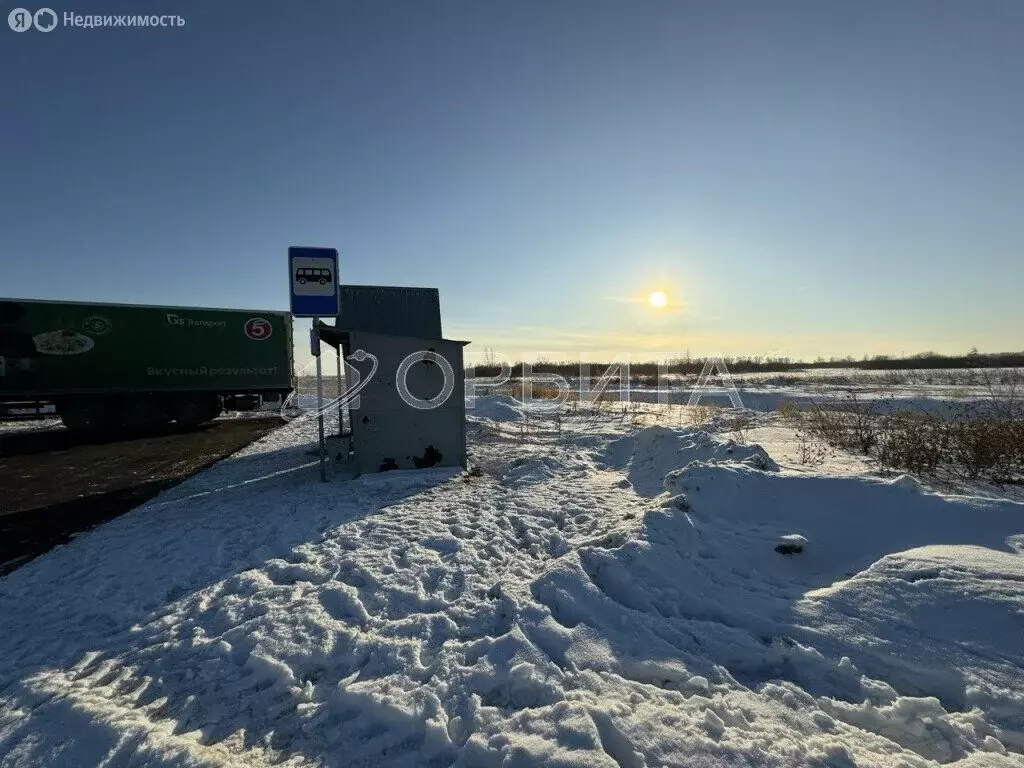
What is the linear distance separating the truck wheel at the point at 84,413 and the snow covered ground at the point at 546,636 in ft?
32.2

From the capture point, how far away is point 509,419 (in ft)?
48.5

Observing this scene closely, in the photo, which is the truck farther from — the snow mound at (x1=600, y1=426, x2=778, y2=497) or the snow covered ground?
the snow mound at (x1=600, y1=426, x2=778, y2=497)

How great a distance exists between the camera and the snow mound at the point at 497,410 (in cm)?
1518

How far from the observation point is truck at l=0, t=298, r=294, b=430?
1145 cm

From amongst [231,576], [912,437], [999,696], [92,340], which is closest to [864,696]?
[999,696]

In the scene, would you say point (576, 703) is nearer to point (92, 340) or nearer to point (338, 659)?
point (338, 659)

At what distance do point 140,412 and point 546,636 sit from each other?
14687 mm

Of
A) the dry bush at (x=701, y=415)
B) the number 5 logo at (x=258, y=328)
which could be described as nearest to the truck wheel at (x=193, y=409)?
the number 5 logo at (x=258, y=328)

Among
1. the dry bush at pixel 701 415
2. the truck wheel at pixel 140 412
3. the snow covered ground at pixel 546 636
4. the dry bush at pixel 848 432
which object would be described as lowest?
the snow covered ground at pixel 546 636

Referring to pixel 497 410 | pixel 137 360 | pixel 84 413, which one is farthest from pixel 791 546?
pixel 84 413

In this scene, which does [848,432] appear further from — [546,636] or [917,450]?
[546,636]

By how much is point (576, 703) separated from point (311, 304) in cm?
571

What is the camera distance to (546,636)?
2799 mm

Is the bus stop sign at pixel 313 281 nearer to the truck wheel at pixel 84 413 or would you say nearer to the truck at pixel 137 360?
the truck at pixel 137 360
